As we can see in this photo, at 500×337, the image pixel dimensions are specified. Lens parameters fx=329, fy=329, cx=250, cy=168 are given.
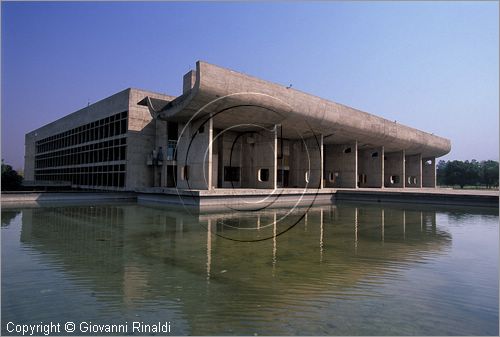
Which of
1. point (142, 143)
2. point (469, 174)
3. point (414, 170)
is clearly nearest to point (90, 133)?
point (142, 143)

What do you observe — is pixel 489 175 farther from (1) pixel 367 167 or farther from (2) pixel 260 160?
(2) pixel 260 160

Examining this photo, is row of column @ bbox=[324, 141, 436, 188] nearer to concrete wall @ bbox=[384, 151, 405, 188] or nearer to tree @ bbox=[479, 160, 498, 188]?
concrete wall @ bbox=[384, 151, 405, 188]

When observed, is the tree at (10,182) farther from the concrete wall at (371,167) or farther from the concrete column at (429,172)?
the concrete column at (429,172)

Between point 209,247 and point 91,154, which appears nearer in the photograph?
point 209,247

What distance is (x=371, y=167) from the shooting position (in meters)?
47.0

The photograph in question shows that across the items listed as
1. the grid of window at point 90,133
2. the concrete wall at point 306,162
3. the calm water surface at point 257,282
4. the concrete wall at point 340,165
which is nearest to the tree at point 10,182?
the grid of window at point 90,133

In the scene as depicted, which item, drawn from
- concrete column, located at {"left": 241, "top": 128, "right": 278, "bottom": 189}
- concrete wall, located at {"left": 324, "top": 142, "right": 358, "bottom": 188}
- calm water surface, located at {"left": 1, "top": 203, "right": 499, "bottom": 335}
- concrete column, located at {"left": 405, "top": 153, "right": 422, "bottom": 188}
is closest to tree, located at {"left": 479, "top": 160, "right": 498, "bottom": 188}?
concrete column, located at {"left": 405, "top": 153, "right": 422, "bottom": 188}

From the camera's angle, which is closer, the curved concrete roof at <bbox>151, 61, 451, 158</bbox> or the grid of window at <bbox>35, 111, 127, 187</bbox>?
the curved concrete roof at <bbox>151, 61, 451, 158</bbox>

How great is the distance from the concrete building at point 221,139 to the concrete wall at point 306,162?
120mm

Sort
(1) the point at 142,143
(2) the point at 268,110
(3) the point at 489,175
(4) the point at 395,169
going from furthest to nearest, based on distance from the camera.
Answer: (3) the point at 489,175 → (4) the point at 395,169 → (1) the point at 142,143 → (2) the point at 268,110

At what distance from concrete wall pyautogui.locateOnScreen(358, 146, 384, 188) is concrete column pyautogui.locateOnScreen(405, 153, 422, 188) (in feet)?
43.5

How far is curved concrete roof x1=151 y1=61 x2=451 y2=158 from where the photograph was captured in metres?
22.9

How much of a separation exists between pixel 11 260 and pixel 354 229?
11.9 meters

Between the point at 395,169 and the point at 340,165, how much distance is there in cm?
1421
